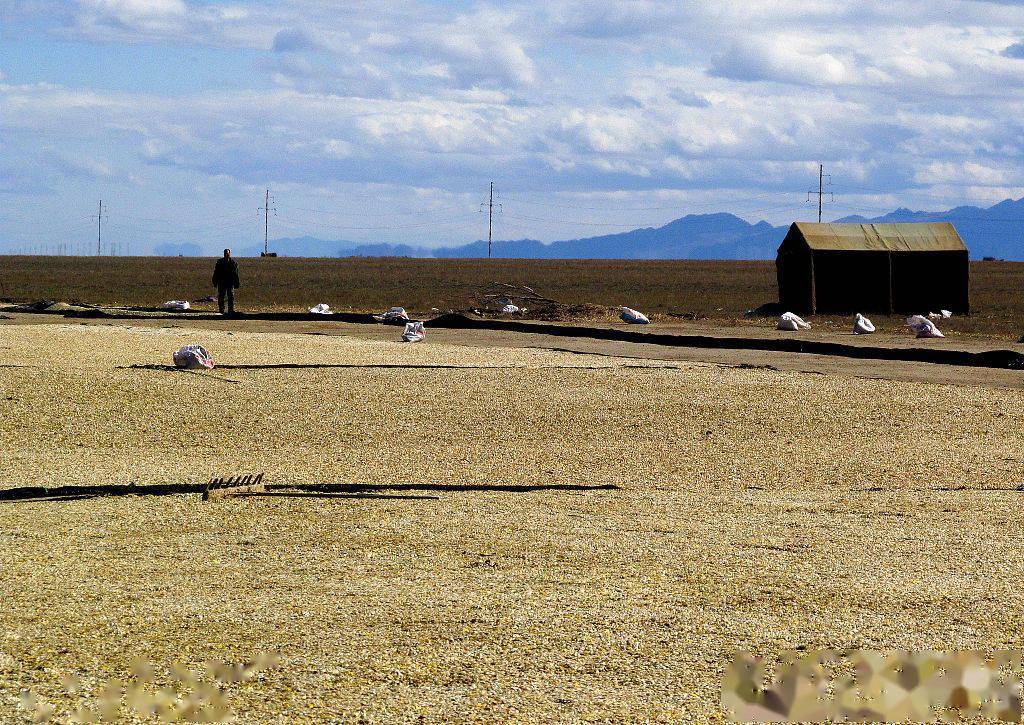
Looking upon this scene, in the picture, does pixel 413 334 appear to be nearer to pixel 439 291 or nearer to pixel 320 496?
pixel 320 496

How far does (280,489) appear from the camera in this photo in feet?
24.8

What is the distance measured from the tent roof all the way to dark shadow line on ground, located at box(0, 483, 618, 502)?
2160 cm

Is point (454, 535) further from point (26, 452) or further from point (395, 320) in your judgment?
point (395, 320)

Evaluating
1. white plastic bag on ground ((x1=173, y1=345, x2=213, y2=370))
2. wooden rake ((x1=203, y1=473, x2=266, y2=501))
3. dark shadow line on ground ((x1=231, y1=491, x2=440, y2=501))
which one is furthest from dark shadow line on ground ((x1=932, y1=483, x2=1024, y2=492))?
white plastic bag on ground ((x1=173, y1=345, x2=213, y2=370))

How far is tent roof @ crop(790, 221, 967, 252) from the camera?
2864 centimetres

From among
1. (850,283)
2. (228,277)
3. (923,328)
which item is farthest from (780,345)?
(228,277)

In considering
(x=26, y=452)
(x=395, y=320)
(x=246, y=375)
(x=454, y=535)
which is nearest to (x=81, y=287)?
(x=395, y=320)

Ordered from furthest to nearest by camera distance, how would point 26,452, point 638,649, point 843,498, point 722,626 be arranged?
1. point 26,452
2. point 843,498
3. point 722,626
4. point 638,649

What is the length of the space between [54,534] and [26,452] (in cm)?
304

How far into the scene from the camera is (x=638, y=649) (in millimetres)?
4367

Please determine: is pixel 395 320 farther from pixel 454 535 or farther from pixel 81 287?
pixel 81 287

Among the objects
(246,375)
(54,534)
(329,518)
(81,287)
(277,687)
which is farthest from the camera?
(81,287)

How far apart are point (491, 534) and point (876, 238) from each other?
80.2 feet

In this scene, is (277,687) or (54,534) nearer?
(277,687)
